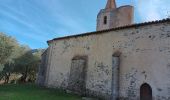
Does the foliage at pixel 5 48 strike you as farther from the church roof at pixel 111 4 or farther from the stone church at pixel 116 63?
the church roof at pixel 111 4

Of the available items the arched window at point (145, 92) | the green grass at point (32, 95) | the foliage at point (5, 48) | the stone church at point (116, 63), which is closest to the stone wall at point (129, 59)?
the stone church at point (116, 63)

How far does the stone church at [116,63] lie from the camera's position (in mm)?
14857

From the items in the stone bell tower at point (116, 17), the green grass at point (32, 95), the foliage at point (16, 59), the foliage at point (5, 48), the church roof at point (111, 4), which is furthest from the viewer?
the church roof at point (111, 4)

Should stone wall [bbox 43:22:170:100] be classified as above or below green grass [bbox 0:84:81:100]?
above

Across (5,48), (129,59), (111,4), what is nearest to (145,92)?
(129,59)

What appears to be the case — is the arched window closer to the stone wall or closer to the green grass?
the stone wall

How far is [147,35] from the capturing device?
1590 centimetres

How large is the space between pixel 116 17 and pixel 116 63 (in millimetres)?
17307

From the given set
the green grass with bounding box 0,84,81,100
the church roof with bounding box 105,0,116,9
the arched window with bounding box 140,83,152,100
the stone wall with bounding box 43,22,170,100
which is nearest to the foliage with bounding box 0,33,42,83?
the green grass with bounding box 0,84,81,100

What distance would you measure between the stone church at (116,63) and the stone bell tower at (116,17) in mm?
10735

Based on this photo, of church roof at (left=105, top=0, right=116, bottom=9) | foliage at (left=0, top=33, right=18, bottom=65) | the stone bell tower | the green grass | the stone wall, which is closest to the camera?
the stone wall

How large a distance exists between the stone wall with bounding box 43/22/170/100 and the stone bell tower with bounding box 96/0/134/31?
11876mm

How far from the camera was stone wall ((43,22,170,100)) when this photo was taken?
577 inches

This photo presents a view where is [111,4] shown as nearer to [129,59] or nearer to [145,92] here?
[129,59]
